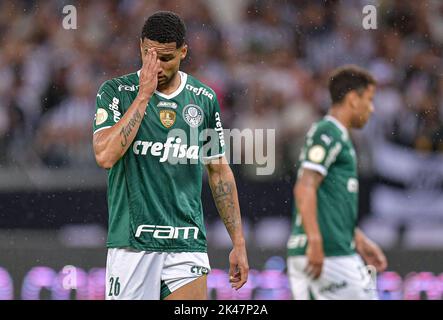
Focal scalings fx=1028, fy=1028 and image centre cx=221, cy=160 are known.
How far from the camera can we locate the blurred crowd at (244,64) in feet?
29.2

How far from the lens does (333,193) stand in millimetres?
6074

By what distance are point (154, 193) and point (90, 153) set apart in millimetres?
4036

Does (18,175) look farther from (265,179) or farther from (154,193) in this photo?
(154,193)

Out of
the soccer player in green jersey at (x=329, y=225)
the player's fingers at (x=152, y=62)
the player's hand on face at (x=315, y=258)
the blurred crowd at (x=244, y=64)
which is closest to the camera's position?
the player's fingers at (x=152, y=62)

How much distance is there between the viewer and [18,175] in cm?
858

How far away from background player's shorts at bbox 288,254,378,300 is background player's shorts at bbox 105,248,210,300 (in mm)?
1287

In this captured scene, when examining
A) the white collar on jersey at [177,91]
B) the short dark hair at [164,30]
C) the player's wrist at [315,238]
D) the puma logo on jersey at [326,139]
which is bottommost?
the player's wrist at [315,238]

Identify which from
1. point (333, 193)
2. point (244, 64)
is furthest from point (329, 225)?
point (244, 64)

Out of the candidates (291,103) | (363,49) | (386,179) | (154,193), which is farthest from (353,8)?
(154,193)

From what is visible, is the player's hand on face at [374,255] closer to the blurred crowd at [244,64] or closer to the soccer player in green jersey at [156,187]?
the soccer player in green jersey at [156,187]

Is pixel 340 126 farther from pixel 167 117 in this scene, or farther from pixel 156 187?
pixel 156 187

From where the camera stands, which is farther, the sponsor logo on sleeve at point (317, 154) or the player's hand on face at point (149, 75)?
the sponsor logo on sleeve at point (317, 154)

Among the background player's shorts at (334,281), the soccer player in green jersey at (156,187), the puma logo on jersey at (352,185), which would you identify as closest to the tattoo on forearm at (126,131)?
the soccer player in green jersey at (156,187)

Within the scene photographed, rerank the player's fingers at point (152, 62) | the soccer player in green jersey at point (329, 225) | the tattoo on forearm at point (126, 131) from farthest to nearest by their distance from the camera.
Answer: the soccer player in green jersey at point (329, 225) < the player's fingers at point (152, 62) < the tattoo on forearm at point (126, 131)
